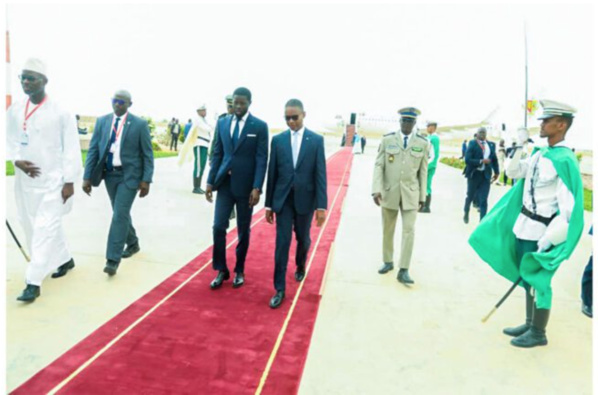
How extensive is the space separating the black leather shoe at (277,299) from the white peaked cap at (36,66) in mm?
2792

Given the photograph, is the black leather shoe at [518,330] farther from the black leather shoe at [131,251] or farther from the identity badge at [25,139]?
the identity badge at [25,139]

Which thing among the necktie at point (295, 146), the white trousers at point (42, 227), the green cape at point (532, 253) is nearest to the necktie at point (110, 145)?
the white trousers at point (42, 227)

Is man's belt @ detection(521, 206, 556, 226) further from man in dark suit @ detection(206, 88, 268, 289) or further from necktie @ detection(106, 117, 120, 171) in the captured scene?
necktie @ detection(106, 117, 120, 171)

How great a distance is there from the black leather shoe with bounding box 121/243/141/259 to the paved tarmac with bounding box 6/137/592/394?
0.08 m

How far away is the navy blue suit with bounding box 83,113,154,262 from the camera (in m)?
4.33

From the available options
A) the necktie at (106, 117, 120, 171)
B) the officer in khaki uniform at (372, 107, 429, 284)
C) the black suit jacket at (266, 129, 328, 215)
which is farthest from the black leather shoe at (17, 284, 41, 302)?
the officer in khaki uniform at (372, 107, 429, 284)

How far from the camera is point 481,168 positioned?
24.6ft

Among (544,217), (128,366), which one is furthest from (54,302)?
(544,217)

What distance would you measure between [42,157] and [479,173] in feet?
21.5

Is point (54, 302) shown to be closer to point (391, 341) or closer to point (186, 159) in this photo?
point (391, 341)

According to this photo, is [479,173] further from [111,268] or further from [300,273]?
[111,268]

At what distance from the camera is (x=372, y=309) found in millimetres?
3830

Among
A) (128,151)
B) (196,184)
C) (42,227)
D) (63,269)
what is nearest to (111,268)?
(63,269)

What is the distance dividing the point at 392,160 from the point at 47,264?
3.45m
